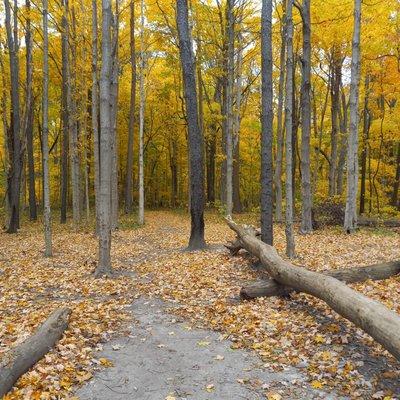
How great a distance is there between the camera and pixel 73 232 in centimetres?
1759

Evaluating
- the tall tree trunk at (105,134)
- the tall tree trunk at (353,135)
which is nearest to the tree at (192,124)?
the tall tree trunk at (105,134)

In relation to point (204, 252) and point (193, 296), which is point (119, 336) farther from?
point (204, 252)

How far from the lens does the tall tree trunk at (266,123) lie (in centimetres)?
911

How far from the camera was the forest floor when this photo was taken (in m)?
4.45

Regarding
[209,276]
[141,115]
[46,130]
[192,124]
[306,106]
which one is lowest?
[209,276]

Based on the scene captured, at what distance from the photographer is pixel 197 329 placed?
619cm

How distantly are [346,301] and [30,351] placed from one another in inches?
150

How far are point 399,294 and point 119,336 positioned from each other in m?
4.51

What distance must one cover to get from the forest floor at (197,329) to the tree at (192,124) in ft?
3.47

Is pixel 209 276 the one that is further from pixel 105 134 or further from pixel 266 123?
pixel 105 134

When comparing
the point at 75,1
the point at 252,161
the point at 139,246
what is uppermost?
the point at 75,1

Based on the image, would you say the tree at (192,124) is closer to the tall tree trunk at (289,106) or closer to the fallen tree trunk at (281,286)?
the tall tree trunk at (289,106)

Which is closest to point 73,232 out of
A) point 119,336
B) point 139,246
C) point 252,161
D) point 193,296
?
→ point 139,246

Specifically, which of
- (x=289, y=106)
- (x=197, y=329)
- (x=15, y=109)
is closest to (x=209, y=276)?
(x=197, y=329)
